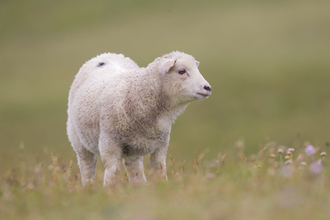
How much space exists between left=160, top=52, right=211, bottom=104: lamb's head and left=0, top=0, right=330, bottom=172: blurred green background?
1642 centimetres

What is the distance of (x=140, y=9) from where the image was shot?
6062cm

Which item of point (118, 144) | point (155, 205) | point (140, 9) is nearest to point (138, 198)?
point (155, 205)

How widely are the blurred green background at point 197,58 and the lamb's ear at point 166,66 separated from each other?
1649cm

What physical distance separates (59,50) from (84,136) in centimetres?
4906

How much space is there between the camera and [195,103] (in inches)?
1545

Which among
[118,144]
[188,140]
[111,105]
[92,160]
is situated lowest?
[188,140]

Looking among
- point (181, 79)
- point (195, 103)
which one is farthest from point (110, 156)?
point (195, 103)

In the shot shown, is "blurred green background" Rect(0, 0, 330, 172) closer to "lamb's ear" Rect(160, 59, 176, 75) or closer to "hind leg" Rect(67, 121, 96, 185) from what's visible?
"hind leg" Rect(67, 121, 96, 185)

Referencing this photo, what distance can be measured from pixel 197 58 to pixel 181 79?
35.7 metres

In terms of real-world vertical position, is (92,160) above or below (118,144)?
below

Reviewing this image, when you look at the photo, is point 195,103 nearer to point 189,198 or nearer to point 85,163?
point 85,163

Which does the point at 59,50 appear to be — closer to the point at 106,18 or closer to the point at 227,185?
the point at 106,18

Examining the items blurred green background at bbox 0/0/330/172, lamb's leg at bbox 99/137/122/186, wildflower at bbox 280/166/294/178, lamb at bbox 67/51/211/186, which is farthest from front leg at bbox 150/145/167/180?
blurred green background at bbox 0/0/330/172

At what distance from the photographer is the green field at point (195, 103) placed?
4.09 meters
